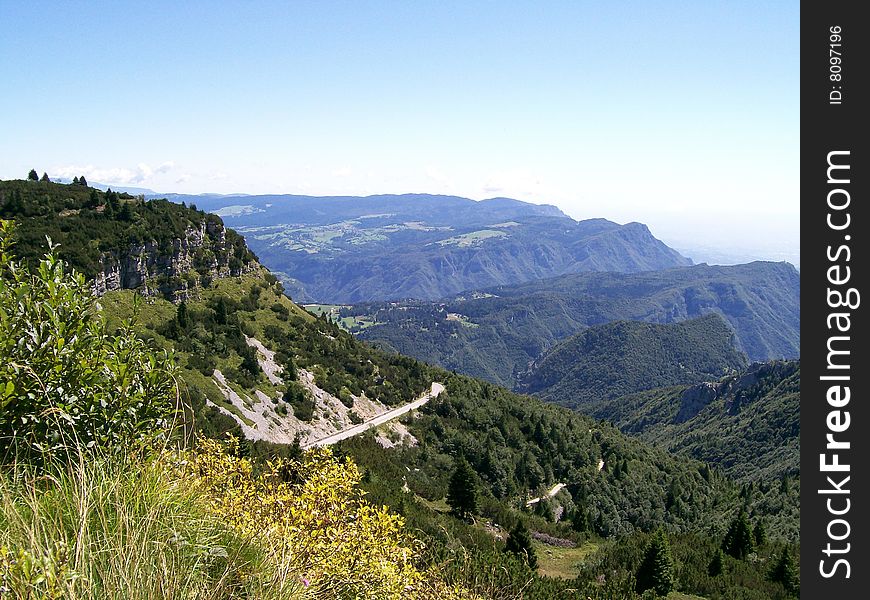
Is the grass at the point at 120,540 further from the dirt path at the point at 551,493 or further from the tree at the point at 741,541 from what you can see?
the dirt path at the point at 551,493

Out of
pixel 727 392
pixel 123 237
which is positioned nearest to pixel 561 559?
pixel 123 237

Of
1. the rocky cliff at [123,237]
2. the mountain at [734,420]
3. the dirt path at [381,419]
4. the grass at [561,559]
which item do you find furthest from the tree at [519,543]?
the mountain at [734,420]

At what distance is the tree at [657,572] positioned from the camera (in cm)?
2748

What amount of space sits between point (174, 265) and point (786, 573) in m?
63.5

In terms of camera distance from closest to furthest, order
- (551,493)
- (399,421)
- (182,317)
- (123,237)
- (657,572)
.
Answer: (657,572) < (182,317) < (123,237) < (551,493) < (399,421)

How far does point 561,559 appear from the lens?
36812mm

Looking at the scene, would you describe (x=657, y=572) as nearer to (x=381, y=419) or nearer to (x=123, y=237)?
(x=381, y=419)

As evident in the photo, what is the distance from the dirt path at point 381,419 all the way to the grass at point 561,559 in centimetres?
1877

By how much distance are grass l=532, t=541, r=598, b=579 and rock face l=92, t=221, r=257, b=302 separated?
45406mm

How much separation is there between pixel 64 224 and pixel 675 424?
506 feet

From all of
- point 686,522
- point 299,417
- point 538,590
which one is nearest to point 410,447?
point 299,417

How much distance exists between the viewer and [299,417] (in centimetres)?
5369
